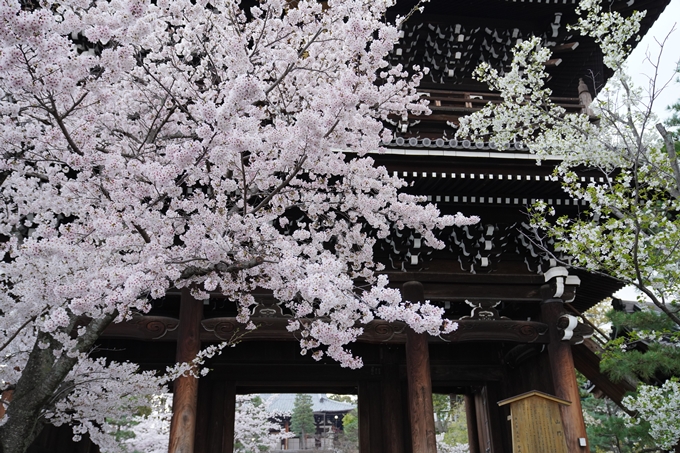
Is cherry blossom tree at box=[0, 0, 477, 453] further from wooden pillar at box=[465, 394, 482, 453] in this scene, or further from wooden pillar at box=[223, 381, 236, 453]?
wooden pillar at box=[465, 394, 482, 453]

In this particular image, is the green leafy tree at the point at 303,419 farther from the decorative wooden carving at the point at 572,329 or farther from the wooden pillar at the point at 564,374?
the decorative wooden carving at the point at 572,329

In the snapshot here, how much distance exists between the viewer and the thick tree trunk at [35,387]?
11.0 ft

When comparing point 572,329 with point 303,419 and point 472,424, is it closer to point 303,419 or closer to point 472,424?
point 472,424

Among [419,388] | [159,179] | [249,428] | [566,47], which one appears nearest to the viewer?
[159,179]

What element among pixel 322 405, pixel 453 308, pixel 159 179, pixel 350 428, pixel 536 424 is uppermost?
pixel 322 405

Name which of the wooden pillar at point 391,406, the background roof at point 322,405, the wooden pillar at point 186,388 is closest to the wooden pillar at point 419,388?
the wooden pillar at point 391,406

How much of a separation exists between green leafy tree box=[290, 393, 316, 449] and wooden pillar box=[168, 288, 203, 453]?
21926 mm

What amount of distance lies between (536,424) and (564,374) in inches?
82.8

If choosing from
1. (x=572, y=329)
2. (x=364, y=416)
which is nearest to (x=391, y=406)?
(x=364, y=416)

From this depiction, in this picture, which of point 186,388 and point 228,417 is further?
point 228,417

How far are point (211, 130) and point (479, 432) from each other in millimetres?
7950

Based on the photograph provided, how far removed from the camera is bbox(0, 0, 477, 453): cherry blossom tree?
3432 millimetres

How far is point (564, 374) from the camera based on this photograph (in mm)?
6316

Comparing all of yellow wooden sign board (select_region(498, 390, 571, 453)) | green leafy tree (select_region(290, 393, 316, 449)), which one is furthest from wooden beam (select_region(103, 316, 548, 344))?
green leafy tree (select_region(290, 393, 316, 449))
